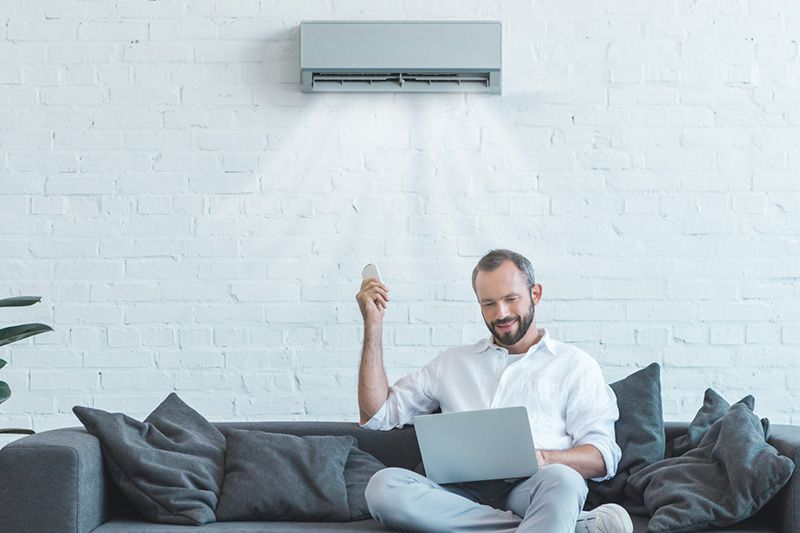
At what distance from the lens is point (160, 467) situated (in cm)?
312

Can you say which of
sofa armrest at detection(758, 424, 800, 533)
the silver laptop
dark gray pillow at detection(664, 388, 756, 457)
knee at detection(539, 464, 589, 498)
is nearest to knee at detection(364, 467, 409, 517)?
the silver laptop

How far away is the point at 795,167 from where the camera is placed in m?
4.17

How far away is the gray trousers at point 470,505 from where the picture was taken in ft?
9.45

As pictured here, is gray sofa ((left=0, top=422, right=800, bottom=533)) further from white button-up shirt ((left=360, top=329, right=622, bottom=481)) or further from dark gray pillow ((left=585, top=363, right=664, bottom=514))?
white button-up shirt ((left=360, top=329, right=622, bottom=481))

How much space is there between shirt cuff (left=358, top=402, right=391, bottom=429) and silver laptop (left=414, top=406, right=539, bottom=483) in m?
0.39

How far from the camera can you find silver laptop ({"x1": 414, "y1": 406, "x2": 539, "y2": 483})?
9.78ft

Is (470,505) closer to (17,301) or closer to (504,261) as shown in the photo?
(504,261)

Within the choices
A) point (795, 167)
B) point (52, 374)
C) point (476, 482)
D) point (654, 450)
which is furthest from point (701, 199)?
point (52, 374)

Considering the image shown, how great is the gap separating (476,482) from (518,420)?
1.26 ft

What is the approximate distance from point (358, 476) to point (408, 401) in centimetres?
35

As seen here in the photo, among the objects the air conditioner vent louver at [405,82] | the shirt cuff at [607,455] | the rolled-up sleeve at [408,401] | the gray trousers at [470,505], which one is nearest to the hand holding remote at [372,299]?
the rolled-up sleeve at [408,401]

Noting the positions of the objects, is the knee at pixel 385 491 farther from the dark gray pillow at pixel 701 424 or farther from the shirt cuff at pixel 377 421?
the dark gray pillow at pixel 701 424

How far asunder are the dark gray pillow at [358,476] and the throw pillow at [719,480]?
2.57ft

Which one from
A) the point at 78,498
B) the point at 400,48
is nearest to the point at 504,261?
the point at 400,48
